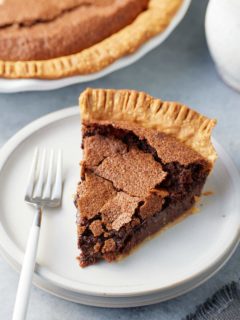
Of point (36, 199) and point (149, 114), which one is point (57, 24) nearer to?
point (149, 114)

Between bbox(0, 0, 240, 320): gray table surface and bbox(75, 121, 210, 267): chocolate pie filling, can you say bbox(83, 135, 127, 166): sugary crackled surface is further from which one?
bbox(0, 0, 240, 320): gray table surface

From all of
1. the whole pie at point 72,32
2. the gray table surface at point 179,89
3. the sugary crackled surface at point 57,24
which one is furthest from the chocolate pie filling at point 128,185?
the sugary crackled surface at point 57,24

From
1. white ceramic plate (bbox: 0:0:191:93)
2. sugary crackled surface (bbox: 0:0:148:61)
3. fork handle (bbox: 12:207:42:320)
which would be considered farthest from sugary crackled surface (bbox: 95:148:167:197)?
sugary crackled surface (bbox: 0:0:148:61)

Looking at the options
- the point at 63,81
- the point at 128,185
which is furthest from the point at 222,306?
the point at 63,81

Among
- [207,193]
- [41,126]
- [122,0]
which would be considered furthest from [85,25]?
[207,193]

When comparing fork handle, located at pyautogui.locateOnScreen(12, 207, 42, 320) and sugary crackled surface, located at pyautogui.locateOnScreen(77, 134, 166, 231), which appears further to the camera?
sugary crackled surface, located at pyautogui.locateOnScreen(77, 134, 166, 231)

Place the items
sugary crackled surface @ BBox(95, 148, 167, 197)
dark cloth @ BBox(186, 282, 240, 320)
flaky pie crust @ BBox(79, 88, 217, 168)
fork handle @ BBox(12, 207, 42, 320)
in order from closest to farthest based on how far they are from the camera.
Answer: fork handle @ BBox(12, 207, 42, 320) < dark cloth @ BBox(186, 282, 240, 320) < sugary crackled surface @ BBox(95, 148, 167, 197) < flaky pie crust @ BBox(79, 88, 217, 168)

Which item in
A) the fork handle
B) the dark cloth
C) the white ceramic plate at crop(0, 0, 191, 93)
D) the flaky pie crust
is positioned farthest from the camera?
the white ceramic plate at crop(0, 0, 191, 93)
